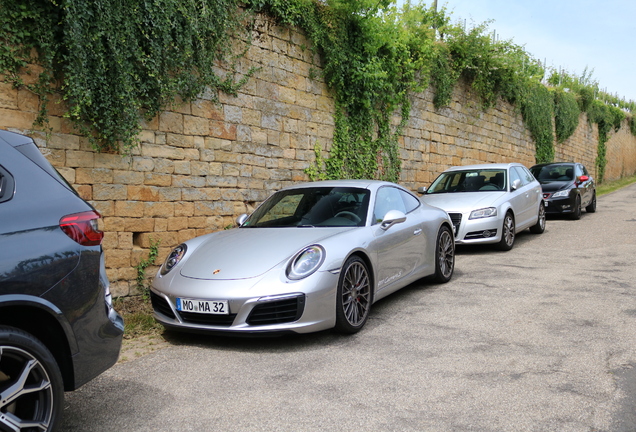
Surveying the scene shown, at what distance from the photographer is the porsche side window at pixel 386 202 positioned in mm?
5867

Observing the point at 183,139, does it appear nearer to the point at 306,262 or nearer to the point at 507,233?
the point at 306,262

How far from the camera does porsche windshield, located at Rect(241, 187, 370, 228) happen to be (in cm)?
570

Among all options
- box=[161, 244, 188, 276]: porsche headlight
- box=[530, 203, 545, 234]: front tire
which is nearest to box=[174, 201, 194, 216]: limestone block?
box=[161, 244, 188, 276]: porsche headlight

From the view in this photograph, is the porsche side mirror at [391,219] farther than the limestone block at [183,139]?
No

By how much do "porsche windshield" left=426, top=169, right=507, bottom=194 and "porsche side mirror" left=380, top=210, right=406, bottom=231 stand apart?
5138 mm

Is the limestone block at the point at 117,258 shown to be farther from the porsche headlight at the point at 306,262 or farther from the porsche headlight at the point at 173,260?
the porsche headlight at the point at 306,262

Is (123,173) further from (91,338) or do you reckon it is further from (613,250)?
(613,250)

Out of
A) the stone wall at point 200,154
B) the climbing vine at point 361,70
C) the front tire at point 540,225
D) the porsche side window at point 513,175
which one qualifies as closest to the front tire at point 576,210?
the front tire at point 540,225

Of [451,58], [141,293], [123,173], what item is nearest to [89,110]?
[123,173]

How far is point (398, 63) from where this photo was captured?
1151 cm

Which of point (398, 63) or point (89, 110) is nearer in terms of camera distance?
point (89, 110)

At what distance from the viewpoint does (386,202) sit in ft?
20.4

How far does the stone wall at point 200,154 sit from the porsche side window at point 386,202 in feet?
9.07

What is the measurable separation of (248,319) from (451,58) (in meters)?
12.3
